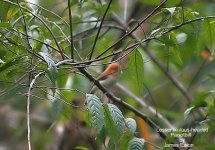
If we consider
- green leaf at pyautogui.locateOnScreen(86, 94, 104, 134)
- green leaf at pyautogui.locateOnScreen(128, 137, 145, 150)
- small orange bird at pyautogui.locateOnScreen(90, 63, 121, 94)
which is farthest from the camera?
small orange bird at pyautogui.locateOnScreen(90, 63, 121, 94)

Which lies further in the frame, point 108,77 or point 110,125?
point 108,77

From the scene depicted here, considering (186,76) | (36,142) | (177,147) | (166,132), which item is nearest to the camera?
(177,147)

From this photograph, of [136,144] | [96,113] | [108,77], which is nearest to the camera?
[96,113]

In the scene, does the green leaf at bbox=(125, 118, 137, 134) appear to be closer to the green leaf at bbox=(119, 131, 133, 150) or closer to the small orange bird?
the green leaf at bbox=(119, 131, 133, 150)

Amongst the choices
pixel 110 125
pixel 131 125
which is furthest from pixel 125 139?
pixel 110 125

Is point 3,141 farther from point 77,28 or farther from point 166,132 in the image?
point 166,132

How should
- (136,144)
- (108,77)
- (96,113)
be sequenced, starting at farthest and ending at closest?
(108,77) < (136,144) < (96,113)

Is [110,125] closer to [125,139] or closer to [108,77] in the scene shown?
[125,139]

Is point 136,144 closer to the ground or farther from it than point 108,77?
closer to the ground

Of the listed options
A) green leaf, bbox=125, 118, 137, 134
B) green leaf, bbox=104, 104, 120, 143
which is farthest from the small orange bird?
green leaf, bbox=104, 104, 120, 143

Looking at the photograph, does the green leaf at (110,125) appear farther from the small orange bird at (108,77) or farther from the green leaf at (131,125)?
the small orange bird at (108,77)

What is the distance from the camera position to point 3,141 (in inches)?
137

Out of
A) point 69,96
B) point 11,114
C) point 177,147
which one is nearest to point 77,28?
point 69,96

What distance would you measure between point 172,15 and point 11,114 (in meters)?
2.37
